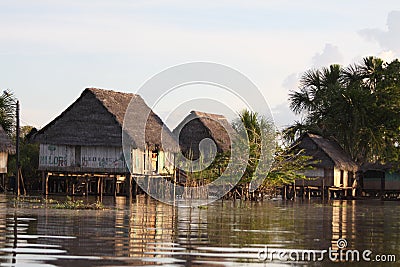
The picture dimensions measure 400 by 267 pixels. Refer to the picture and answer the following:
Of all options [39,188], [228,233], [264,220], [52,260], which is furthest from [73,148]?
[52,260]

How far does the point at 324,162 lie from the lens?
4106cm

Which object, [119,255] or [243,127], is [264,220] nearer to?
[119,255]

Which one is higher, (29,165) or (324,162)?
(324,162)

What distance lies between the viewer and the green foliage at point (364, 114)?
140ft

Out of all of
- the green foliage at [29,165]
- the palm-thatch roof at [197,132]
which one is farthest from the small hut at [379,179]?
the green foliage at [29,165]

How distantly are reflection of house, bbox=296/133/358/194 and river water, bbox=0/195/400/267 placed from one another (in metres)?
20.8

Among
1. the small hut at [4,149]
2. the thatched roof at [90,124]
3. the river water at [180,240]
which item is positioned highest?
the thatched roof at [90,124]

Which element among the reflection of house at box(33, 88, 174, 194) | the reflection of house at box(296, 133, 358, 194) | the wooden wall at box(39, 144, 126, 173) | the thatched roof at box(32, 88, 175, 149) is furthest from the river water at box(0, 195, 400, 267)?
the reflection of house at box(296, 133, 358, 194)

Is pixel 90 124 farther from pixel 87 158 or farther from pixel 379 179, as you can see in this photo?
pixel 379 179

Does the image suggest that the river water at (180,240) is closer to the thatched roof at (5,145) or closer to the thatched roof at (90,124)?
the thatched roof at (90,124)

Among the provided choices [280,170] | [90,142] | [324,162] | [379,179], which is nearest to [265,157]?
[280,170]

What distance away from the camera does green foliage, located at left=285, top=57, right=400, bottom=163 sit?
140ft

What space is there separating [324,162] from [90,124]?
1204 cm

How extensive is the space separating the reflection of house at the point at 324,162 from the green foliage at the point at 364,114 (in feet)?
4.54
